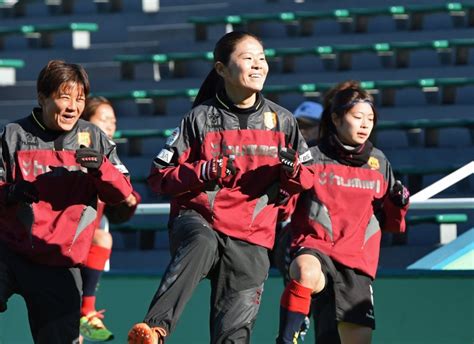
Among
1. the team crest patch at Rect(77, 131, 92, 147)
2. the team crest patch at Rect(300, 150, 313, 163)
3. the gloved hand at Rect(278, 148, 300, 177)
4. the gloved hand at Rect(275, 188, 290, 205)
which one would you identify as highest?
the team crest patch at Rect(77, 131, 92, 147)

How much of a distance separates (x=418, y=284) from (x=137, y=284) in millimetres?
1752

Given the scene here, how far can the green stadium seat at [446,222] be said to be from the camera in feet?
30.2

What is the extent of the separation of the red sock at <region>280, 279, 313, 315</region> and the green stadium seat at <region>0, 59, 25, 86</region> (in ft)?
24.0

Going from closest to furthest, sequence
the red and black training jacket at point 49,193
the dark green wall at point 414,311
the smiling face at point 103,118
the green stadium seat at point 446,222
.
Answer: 1. the red and black training jacket at point 49,193
2. the dark green wall at point 414,311
3. the smiling face at point 103,118
4. the green stadium seat at point 446,222

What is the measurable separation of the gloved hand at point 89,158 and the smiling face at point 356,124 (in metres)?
1.40

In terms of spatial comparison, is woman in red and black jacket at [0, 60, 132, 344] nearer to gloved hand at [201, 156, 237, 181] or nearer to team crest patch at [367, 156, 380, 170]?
gloved hand at [201, 156, 237, 181]

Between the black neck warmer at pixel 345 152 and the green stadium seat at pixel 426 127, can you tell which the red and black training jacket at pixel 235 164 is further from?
the green stadium seat at pixel 426 127

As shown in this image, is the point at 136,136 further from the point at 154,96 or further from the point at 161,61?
the point at 161,61

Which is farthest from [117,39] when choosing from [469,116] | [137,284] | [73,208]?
[73,208]

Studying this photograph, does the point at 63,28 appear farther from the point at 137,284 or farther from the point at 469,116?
the point at 137,284

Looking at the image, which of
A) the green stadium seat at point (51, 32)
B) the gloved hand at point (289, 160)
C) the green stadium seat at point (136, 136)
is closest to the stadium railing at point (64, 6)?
the green stadium seat at point (51, 32)

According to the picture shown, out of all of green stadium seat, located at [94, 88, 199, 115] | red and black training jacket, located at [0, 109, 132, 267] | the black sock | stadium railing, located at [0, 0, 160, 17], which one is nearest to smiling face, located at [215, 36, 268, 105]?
red and black training jacket, located at [0, 109, 132, 267]

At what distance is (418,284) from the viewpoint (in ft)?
24.6

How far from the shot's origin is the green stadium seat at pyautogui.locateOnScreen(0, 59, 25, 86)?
42.1 feet
